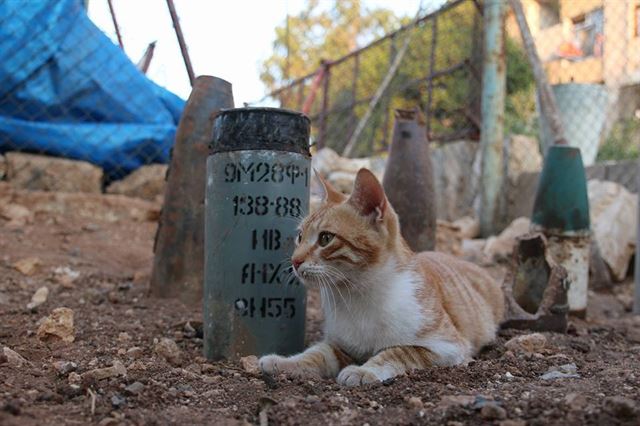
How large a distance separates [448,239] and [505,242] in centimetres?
65

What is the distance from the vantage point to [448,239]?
6.50m

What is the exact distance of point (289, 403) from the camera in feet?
6.66

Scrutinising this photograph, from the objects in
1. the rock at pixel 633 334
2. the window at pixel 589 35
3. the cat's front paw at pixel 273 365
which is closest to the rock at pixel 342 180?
the rock at pixel 633 334

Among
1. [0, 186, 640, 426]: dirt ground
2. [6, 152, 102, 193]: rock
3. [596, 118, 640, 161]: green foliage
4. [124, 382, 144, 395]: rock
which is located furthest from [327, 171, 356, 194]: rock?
[124, 382, 144, 395]: rock

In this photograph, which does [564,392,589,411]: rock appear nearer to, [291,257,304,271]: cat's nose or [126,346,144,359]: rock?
[291,257,304,271]: cat's nose

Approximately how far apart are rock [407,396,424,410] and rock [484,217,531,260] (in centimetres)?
411

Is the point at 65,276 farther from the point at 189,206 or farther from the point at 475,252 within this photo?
the point at 475,252

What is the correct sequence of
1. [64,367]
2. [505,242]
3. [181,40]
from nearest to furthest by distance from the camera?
[64,367]
[181,40]
[505,242]

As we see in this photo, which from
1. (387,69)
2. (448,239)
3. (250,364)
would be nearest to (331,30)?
(387,69)

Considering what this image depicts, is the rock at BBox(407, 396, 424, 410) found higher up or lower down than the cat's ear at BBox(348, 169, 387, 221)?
lower down

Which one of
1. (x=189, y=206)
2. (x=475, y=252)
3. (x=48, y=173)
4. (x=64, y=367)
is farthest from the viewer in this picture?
(x=475, y=252)

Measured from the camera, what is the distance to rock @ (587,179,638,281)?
558cm

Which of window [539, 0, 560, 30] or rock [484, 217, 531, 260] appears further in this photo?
window [539, 0, 560, 30]

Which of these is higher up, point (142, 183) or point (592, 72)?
point (592, 72)
